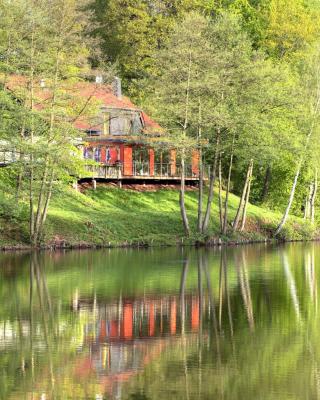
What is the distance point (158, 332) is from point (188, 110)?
37.9 meters

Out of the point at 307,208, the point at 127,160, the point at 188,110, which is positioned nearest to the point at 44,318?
the point at 188,110

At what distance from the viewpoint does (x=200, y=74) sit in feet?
200

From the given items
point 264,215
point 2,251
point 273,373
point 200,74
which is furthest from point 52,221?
point 273,373

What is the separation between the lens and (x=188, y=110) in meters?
60.6

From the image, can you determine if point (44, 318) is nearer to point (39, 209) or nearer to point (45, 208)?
point (39, 209)

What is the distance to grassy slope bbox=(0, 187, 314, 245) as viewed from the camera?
56.2m

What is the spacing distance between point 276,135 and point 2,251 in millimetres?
20696

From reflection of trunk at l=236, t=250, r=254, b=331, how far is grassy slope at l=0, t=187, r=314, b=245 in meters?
12.4

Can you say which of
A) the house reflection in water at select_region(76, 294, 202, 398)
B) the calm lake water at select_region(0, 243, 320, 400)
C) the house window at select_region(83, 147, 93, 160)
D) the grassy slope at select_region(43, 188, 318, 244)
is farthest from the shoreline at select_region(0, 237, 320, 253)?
the house reflection in water at select_region(76, 294, 202, 398)

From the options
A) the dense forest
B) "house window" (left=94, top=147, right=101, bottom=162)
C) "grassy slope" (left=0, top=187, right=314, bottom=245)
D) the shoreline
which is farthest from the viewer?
"house window" (left=94, top=147, right=101, bottom=162)

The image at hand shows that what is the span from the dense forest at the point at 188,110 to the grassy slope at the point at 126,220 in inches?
37.3

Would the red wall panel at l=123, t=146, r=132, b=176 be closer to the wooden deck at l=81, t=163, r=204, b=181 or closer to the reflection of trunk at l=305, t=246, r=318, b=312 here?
the wooden deck at l=81, t=163, r=204, b=181

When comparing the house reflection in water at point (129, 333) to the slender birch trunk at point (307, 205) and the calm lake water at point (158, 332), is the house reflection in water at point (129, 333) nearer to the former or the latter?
the calm lake water at point (158, 332)

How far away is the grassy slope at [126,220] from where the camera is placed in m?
56.2
